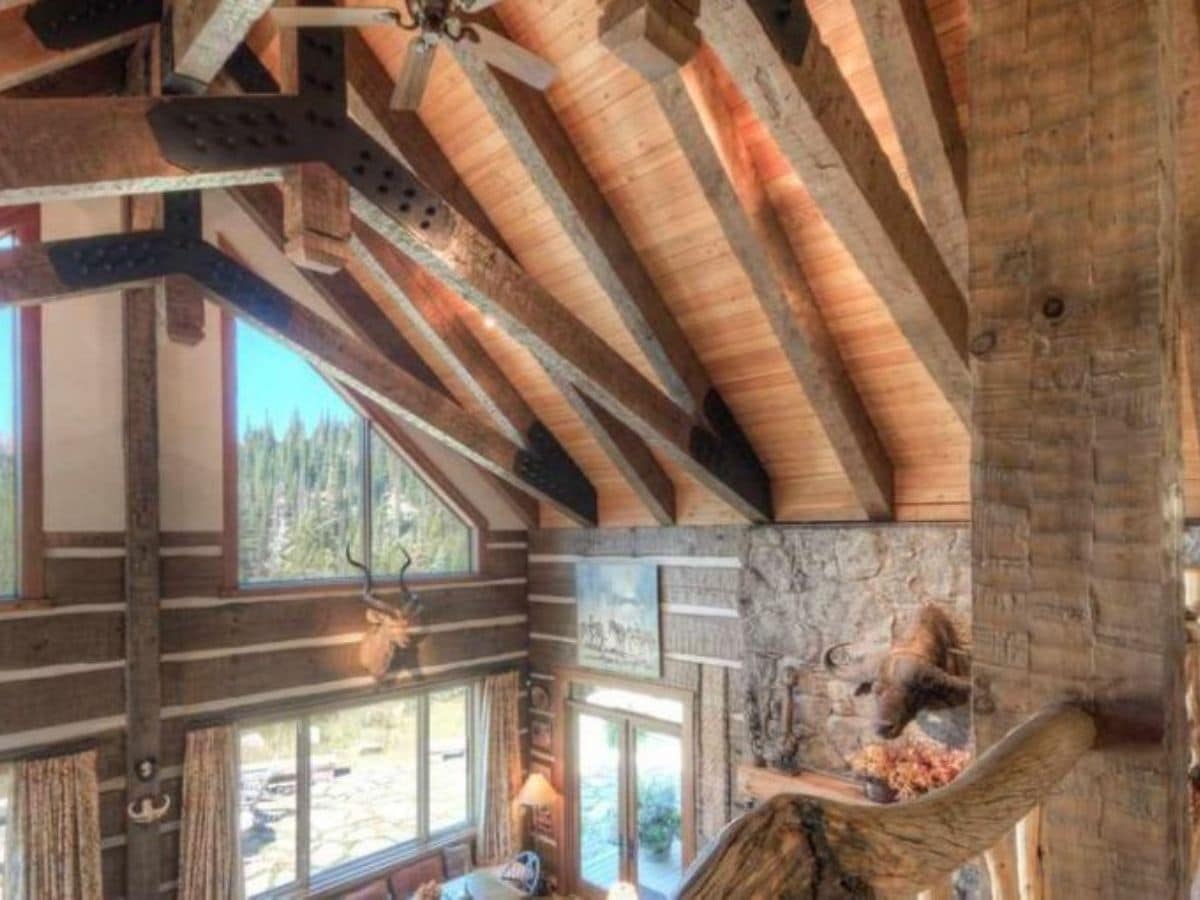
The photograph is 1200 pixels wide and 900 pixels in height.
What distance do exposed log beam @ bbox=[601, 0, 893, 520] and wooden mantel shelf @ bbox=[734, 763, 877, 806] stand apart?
1878mm

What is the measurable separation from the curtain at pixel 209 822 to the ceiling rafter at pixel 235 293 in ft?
9.67

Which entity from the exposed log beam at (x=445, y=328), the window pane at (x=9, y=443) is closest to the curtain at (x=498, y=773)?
the exposed log beam at (x=445, y=328)

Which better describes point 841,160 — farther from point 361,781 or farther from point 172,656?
point 361,781

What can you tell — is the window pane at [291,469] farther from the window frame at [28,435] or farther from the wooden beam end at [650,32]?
the wooden beam end at [650,32]

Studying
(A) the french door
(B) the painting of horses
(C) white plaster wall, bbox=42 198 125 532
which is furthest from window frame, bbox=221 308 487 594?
(A) the french door

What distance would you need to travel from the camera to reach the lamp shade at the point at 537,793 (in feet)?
24.1

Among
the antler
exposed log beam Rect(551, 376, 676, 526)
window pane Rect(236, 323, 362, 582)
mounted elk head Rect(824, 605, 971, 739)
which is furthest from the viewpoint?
the antler

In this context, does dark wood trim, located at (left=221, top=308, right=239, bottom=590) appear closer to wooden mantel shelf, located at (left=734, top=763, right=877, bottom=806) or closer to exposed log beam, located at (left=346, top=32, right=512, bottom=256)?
exposed log beam, located at (left=346, top=32, right=512, bottom=256)

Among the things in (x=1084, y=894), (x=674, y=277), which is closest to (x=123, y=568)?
(x=674, y=277)

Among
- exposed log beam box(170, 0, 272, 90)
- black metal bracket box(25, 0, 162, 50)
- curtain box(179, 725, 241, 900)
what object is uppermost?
black metal bracket box(25, 0, 162, 50)

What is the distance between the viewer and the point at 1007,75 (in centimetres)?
122

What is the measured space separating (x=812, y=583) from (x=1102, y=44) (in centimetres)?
490

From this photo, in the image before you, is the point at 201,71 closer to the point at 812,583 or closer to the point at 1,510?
the point at 1,510

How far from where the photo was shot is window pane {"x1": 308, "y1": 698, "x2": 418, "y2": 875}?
265 inches
